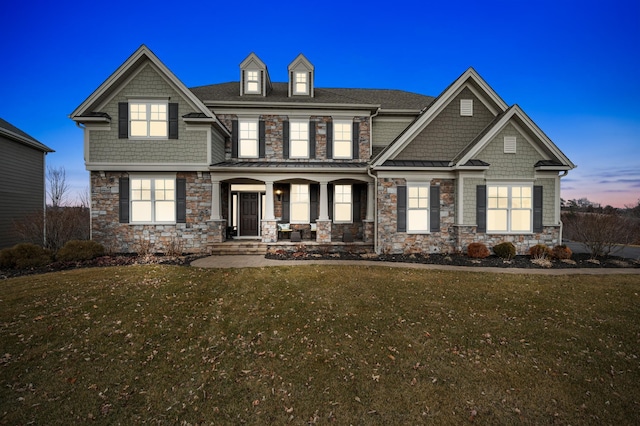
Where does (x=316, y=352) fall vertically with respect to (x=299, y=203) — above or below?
below

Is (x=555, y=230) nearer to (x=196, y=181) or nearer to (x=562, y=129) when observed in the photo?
(x=196, y=181)

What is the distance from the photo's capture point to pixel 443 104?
12406 millimetres

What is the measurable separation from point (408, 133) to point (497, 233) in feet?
19.1

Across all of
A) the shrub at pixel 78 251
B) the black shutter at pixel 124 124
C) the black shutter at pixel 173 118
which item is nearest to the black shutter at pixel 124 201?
the shrub at pixel 78 251

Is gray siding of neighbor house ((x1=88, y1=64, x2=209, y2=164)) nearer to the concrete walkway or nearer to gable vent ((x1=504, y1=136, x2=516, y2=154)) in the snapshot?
the concrete walkway

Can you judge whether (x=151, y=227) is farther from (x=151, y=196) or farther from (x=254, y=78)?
(x=254, y=78)

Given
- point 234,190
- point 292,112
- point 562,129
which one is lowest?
point 234,190

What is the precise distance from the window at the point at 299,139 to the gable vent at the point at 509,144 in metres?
9.07

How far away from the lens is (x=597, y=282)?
809cm

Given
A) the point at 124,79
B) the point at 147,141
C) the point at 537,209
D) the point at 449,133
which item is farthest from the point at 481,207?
the point at 124,79

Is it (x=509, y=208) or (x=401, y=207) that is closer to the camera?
(x=509, y=208)

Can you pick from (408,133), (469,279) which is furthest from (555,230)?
(408,133)

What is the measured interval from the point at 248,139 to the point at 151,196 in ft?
17.4

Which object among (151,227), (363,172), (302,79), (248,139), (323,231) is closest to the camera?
(151,227)
